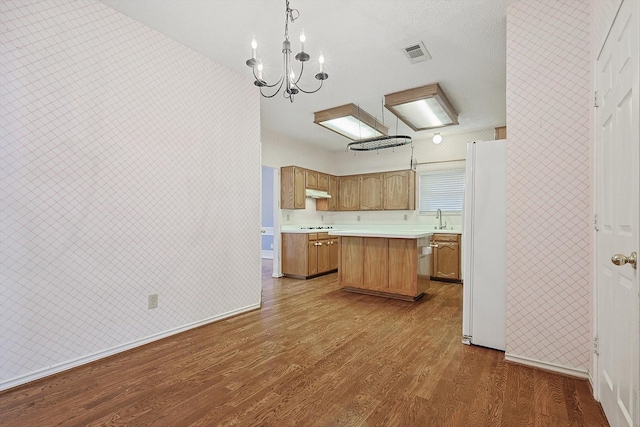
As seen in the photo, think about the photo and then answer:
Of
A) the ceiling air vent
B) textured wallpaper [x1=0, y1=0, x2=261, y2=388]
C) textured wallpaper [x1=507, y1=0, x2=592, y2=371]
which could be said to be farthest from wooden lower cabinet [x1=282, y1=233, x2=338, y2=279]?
textured wallpaper [x1=507, y1=0, x2=592, y2=371]

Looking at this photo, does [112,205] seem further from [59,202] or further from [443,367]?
[443,367]

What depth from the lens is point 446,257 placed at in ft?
18.2

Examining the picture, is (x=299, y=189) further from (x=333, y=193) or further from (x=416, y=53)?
(x=416, y=53)

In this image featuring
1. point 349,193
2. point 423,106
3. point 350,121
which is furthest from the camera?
point 349,193

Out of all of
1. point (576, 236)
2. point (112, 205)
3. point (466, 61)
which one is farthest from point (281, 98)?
point (576, 236)

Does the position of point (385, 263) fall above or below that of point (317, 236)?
below

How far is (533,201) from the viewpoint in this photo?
7.68 ft

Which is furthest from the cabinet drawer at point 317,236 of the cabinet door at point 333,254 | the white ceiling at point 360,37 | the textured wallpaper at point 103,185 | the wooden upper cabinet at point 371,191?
the white ceiling at point 360,37

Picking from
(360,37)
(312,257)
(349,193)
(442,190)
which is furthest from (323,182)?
(360,37)

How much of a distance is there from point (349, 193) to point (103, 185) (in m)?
5.32

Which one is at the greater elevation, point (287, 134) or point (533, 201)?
point (287, 134)

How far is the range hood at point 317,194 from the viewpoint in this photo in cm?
647

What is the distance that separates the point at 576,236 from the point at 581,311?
0.53 metres

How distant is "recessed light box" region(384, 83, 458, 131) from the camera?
3863 millimetres
